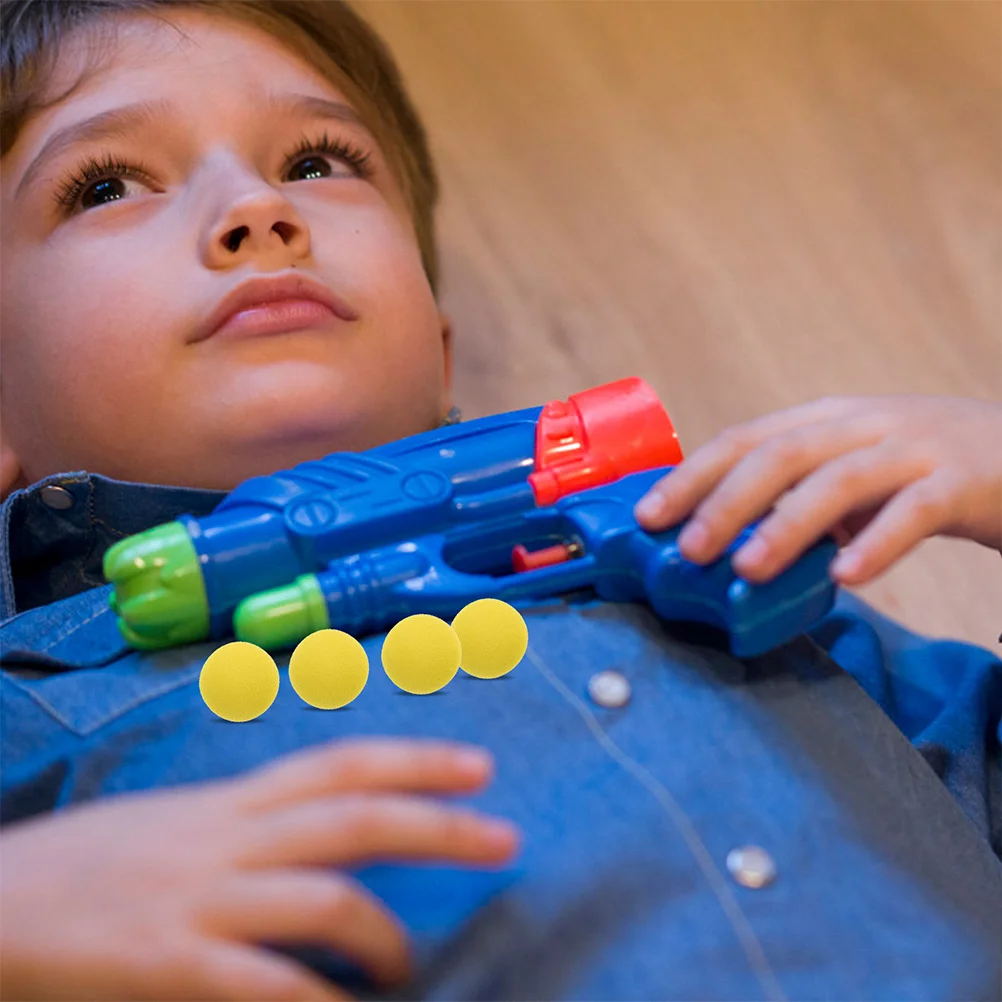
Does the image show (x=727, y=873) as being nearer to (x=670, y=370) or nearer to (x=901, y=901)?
(x=901, y=901)

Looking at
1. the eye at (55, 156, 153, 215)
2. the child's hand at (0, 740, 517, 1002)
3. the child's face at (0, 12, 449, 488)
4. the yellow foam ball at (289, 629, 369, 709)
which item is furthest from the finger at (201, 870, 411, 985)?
the eye at (55, 156, 153, 215)

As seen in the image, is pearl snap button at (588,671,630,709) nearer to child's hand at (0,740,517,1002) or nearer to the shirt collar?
child's hand at (0,740,517,1002)

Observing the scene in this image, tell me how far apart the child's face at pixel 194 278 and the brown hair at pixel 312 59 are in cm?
2

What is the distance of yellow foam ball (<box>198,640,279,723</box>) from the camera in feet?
1.66

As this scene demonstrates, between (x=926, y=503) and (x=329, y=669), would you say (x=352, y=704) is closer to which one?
(x=329, y=669)

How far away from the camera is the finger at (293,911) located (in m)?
0.39

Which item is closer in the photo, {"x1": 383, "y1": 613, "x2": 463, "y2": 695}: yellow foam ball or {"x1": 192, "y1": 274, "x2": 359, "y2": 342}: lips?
{"x1": 383, "y1": 613, "x2": 463, "y2": 695}: yellow foam ball

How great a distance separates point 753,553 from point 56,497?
1.34 ft

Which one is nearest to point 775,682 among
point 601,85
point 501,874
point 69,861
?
point 501,874

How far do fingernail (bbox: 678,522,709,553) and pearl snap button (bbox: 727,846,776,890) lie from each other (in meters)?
0.13

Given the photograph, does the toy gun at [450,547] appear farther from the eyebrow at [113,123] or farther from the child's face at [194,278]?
the eyebrow at [113,123]

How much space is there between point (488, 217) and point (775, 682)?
0.67 m

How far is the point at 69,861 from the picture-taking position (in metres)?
0.41

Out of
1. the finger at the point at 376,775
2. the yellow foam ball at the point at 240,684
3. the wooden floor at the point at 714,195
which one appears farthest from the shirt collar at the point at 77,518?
the wooden floor at the point at 714,195
